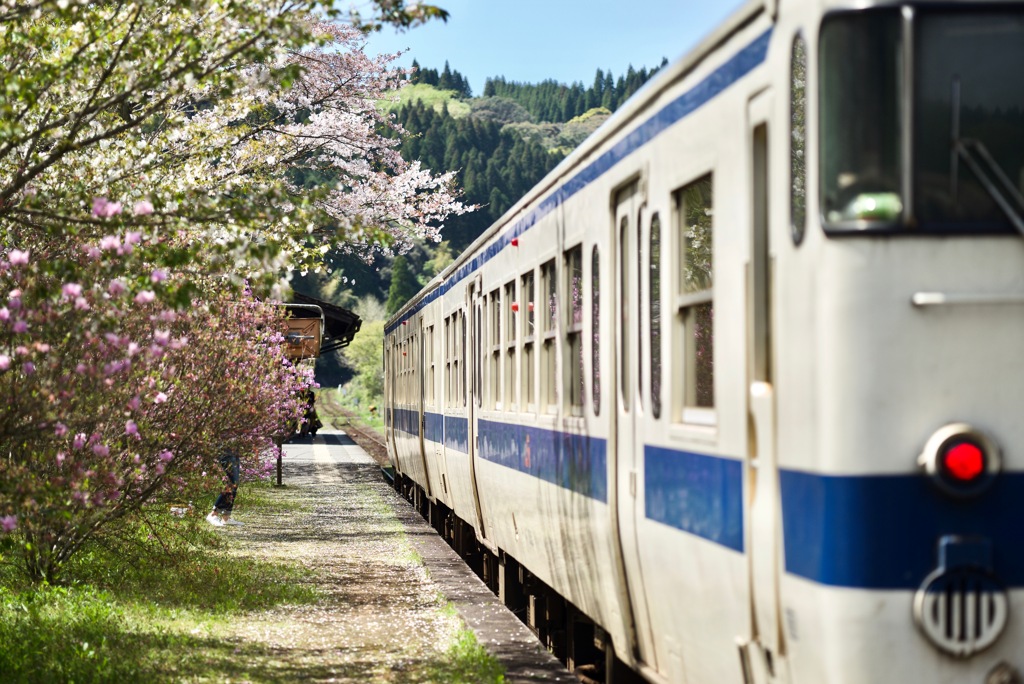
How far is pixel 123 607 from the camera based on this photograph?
10367mm

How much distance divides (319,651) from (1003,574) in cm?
591

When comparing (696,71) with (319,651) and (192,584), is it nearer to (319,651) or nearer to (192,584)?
(319,651)

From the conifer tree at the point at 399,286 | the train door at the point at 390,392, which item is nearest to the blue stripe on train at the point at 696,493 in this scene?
the train door at the point at 390,392

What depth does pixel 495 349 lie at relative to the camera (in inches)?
440

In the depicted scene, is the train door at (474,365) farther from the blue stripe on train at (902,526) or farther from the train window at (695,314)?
the blue stripe on train at (902,526)

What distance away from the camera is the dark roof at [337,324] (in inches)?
1059

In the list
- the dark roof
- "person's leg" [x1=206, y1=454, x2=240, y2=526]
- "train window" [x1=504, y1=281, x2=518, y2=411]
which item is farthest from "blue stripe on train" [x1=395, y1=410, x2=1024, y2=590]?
the dark roof

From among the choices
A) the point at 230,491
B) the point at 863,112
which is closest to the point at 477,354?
the point at 230,491

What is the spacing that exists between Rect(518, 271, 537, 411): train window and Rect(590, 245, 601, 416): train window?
2.01m

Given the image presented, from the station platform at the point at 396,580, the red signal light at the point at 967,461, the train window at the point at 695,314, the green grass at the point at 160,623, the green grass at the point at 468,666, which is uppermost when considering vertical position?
the train window at the point at 695,314

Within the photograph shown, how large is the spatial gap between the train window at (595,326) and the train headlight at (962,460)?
123 inches

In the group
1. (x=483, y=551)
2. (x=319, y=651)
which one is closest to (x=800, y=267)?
(x=319, y=651)

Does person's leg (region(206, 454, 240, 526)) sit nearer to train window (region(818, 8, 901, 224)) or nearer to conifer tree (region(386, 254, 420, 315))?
train window (region(818, 8, 901, 224))

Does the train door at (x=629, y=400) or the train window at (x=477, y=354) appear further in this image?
the train window at (x=477, y=354)
